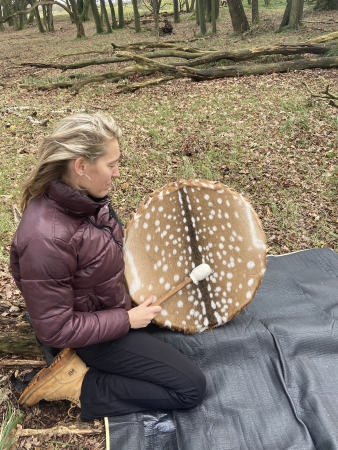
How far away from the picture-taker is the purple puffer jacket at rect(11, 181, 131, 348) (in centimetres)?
140

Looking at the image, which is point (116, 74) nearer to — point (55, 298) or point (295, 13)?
point (55, 298)

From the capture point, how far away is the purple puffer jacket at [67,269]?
1.40 metres

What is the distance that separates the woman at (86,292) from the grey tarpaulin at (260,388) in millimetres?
108

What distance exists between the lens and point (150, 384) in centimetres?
171

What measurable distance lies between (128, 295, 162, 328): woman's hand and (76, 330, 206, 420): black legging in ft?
0.18

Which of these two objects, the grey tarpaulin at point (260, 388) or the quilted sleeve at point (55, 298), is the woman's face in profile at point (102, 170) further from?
the grey tarpaulin at point (260, 388)

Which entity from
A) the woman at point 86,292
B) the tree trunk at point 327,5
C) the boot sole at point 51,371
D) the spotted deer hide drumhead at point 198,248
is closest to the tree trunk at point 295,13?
the tree trunk at point 327,5

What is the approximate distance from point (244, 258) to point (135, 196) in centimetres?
208

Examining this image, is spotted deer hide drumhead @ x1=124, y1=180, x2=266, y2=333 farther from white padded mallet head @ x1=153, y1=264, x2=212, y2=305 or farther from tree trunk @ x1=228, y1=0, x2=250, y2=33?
tree trunk @ x1=228, y1=0, x2=250, y2=33

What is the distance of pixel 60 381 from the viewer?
1.69m

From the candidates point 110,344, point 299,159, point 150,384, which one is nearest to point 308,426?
point 150,384

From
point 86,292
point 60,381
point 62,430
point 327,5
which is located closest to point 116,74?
point 86,292

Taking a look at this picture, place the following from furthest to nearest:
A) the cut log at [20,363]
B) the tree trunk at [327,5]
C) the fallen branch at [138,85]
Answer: the tree trunk at [327,5] → the fallen branch at [138,85] → the cut log at [20,363]

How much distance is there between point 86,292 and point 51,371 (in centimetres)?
41
